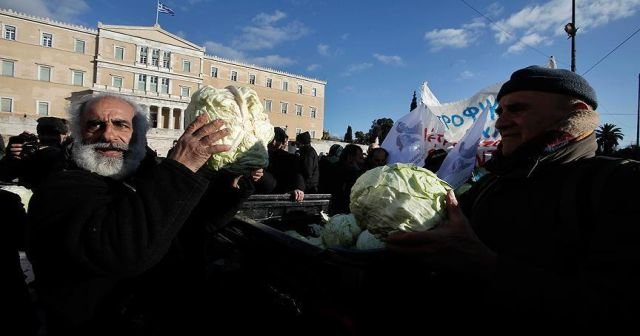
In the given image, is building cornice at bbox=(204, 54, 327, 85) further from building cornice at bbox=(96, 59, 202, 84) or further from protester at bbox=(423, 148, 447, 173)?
protester at bbox=(423, 148, 447, 173)

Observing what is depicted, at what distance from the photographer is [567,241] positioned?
1294mm

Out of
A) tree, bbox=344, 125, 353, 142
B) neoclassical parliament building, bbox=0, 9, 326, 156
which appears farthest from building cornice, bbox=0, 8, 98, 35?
tree, bbox=344, 125, 353, 142

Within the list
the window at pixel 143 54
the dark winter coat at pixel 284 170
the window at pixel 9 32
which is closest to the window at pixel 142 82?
the window at pixel 143 54

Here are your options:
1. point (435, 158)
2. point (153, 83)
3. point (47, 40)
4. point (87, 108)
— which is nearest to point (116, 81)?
point (153, 83)

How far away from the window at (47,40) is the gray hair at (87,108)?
58833 mm

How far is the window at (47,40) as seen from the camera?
46.4m

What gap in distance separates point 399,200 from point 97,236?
4.17 feet

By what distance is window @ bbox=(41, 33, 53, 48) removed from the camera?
46.4 metres

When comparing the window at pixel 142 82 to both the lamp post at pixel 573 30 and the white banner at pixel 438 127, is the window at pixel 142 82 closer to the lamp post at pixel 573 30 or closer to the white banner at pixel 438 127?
the lamp post at pixel 573 30

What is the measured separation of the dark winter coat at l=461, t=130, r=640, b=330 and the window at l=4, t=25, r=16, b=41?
203 ft

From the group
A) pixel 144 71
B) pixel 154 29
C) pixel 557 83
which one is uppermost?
pixel 154 29

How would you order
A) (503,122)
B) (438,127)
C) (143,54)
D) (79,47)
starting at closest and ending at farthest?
(503,122) → (438,127) → (79,47) → (143,54)

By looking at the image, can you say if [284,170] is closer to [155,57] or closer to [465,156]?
[465,156]

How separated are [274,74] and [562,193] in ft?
212
